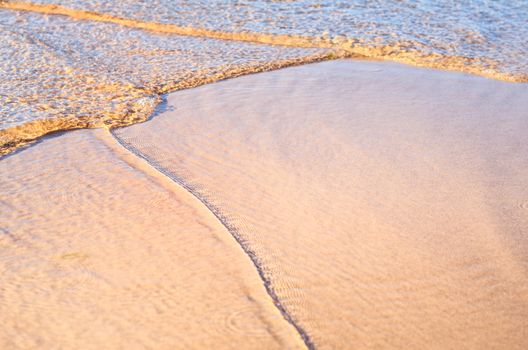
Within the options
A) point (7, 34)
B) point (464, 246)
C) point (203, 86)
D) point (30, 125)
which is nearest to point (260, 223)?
point (464, 246)

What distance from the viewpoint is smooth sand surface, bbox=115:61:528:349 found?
111 inches

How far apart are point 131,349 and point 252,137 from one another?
2.23 meters

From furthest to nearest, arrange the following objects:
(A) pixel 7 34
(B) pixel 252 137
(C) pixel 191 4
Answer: (C) pixel 191 4
(A) pixel 7 34
(B) pixel 252 137

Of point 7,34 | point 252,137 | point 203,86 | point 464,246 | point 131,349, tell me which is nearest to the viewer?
point 131,349

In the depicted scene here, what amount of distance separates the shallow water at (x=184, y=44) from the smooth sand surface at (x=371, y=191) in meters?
0.47

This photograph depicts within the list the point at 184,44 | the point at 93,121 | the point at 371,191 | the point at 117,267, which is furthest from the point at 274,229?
the point at 184,44

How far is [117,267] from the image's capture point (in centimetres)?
309

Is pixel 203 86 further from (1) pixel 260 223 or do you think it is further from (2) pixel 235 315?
(2) pixel 235 315

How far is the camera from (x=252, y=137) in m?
4.55

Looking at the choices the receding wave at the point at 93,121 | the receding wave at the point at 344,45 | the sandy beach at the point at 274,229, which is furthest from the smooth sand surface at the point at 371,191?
the receding wave at the point at 344,45

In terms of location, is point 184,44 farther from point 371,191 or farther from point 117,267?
point 117,267

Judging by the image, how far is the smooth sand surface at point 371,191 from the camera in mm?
2824

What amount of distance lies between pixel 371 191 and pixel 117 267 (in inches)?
61.1

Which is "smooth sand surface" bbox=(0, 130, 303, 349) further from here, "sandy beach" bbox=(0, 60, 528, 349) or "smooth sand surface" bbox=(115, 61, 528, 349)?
"smooth sand surface" bbox=(115, 61, 528, 349)
